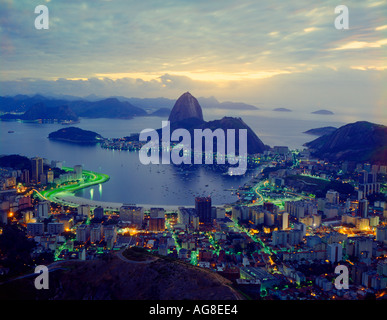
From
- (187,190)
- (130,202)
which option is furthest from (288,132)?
(130,202)

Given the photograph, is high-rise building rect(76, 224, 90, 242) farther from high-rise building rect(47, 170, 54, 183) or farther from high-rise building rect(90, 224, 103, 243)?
high-rise building rect(47, 170, 54, 183)

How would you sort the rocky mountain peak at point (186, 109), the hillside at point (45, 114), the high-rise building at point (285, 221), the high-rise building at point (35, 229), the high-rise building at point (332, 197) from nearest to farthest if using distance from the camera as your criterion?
the high-rise building at point (35, 229) < the high-rise building at point (285, 221) < the high-rise building at point (332, 197) < the rocky mountain peak at point (186, 109) < the hillside at point (45, 114)

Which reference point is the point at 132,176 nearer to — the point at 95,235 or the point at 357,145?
the point at 95,235

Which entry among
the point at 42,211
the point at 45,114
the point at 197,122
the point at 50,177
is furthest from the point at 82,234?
the point at 45,114

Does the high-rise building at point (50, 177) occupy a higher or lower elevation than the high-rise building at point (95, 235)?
higher

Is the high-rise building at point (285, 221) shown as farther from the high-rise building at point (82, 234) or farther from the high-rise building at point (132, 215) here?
the high-rise building at point (82, 234)

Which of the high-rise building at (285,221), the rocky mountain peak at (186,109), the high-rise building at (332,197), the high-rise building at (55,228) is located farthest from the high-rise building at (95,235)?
the rocky mountain peak at (186,109)
